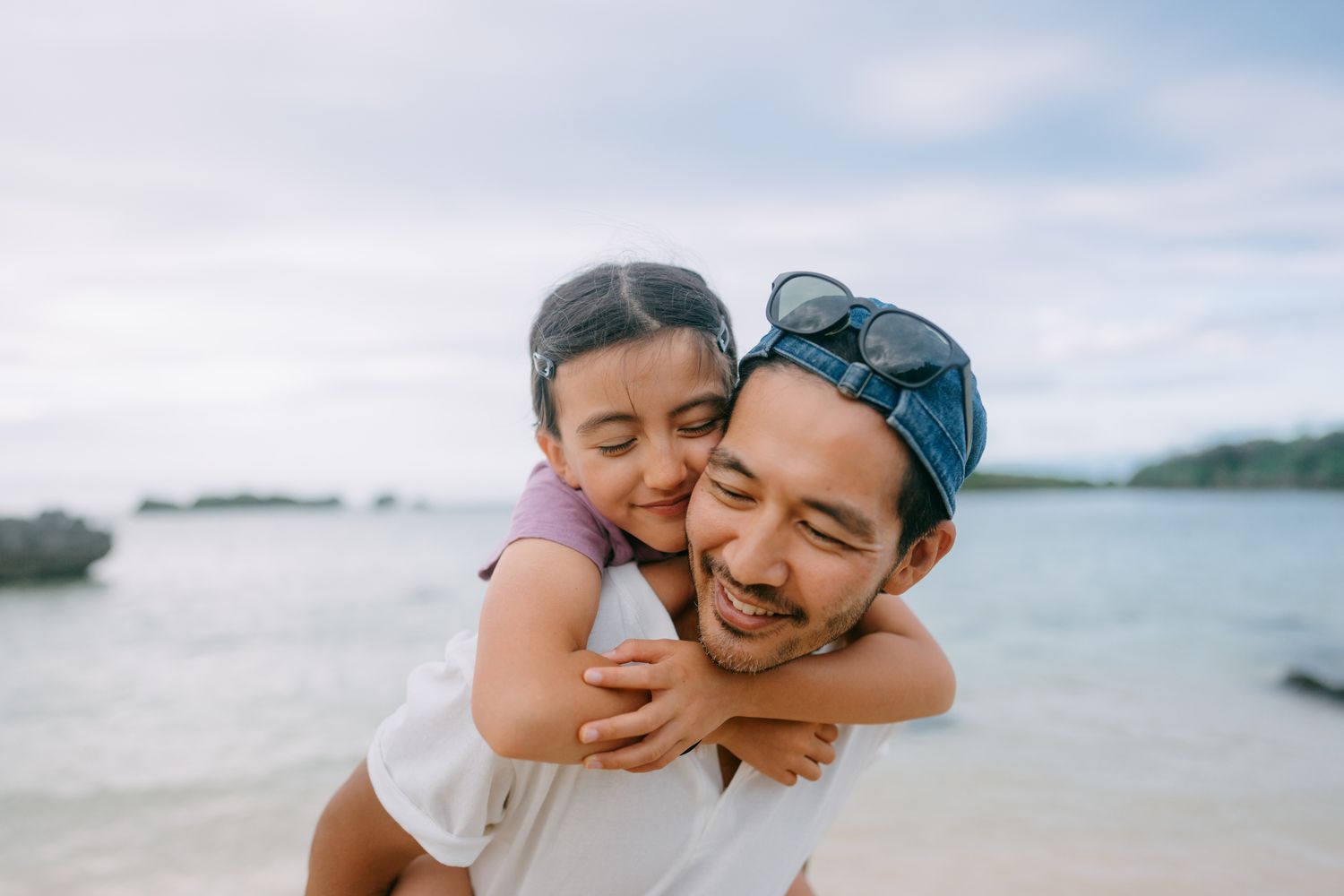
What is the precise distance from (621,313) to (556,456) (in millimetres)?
470

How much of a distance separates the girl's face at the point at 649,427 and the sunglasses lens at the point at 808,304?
290 mm

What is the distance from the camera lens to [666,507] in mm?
2197

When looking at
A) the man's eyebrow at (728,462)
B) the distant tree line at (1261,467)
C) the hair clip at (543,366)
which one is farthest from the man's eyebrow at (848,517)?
the distant tree line at (1261,467)

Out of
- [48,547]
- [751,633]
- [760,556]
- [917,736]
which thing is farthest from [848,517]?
[48,547]

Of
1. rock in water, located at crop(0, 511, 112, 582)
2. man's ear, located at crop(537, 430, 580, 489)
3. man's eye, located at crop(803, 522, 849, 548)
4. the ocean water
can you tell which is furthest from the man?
rock in water, located at crop(0, 511, 112, 582)

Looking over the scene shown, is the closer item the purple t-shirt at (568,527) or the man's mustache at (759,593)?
the man's mustache at (759,593)

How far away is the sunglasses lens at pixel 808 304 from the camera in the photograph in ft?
6.42

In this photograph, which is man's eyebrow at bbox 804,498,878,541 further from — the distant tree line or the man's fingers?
the distant tree line

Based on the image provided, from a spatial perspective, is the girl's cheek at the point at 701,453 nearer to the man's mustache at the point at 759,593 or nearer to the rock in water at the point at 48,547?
the man's mustache at the point at 759,593

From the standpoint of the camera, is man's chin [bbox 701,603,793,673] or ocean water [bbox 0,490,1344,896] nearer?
man's chin [bbox 701,603,793,673]

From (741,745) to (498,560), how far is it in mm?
662

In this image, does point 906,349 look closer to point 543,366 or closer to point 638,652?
point 638,652

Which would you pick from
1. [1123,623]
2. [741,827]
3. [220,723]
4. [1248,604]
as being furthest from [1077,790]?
[1248,604]

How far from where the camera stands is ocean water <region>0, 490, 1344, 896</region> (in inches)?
245
